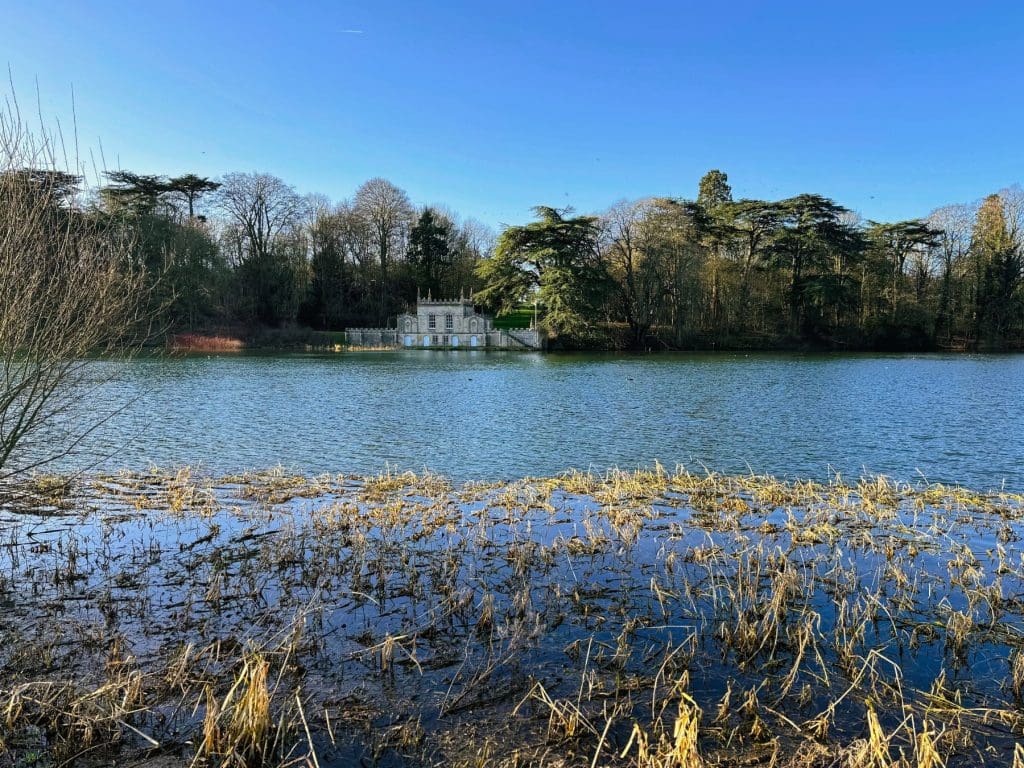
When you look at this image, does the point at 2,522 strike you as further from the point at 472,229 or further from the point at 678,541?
the point at 472,229

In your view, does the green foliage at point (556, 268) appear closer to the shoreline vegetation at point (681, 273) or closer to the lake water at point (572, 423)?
the shoreline vegetation at point (681, 273)

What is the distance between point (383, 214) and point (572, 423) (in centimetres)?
5997

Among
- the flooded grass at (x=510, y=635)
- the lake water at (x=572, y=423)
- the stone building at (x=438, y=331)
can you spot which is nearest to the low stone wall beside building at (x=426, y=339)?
the stone building at (x=438, y=331)

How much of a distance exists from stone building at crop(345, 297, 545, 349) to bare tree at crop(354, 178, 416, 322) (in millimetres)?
5182

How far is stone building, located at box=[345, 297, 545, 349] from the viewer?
66.8 meters

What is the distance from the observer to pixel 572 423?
62.7 feet

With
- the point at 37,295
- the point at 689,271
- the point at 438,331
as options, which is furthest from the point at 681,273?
the point at 37,295

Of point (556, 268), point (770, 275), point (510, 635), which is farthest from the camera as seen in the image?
point (770, 275)

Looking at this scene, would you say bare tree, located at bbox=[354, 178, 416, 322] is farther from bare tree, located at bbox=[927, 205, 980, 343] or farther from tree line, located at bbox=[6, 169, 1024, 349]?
bare tree, located at bbox=[927, 205, 980, 343]

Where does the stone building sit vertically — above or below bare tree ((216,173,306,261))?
below

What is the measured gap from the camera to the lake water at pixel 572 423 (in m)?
13.5

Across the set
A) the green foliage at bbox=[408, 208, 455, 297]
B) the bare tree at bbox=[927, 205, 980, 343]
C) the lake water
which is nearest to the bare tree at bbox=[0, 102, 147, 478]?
the lake water

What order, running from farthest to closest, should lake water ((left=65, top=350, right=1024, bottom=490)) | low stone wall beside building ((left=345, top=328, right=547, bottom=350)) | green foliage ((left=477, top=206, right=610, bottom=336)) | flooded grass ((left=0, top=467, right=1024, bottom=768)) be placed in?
low stone wall beside building ((left=345, top=328, right=547, bottom=350)), green foliage ((left=477, top=206, right=610, bottom=336)), lake water ((left=65, top=350, right=1024, bottom=490)), flooded grass ((left=0, top=467, right=1024, bottom=768))

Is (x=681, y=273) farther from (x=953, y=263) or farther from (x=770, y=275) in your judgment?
(x=953, y=263)
